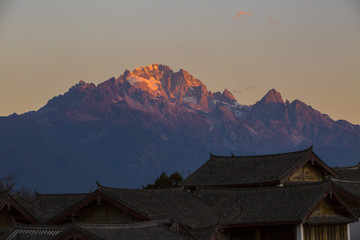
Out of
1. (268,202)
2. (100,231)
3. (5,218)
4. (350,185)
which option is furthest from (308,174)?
(100,231)

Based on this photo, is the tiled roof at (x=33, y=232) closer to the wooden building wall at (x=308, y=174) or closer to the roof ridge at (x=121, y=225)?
the roof ridge at (x=121, y=225)

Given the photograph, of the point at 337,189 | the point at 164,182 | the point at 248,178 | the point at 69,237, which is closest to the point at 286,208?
the point at 337,189

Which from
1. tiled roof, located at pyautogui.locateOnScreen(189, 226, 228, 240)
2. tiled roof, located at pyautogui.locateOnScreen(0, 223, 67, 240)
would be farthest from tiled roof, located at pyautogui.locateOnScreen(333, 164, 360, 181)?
tiled roof, located at pyautogui.locateOnScreen(0, 223, 67, 240)

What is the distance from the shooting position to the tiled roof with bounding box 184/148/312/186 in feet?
211

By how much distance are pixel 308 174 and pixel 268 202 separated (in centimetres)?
1079

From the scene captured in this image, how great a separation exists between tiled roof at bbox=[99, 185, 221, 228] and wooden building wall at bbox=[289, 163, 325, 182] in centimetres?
1138

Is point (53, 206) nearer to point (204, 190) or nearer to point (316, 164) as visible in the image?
point (204, 190)

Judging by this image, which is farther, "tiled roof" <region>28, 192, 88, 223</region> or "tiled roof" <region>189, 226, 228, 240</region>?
"tiled roof" <region>28, 192, 88, 223</region>

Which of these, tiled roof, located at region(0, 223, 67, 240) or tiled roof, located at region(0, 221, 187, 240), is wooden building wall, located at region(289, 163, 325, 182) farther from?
tiled roof, located at region(0, 223, 67, 240)

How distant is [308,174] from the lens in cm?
6569

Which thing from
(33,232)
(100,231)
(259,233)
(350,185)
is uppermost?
(350,185)

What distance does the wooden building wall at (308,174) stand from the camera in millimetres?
64500

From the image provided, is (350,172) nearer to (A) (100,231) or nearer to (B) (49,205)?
(B) (49,205)

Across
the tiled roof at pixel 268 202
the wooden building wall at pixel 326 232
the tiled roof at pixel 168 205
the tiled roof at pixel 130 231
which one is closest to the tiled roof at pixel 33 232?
the tiled roof at pixel 130 231
